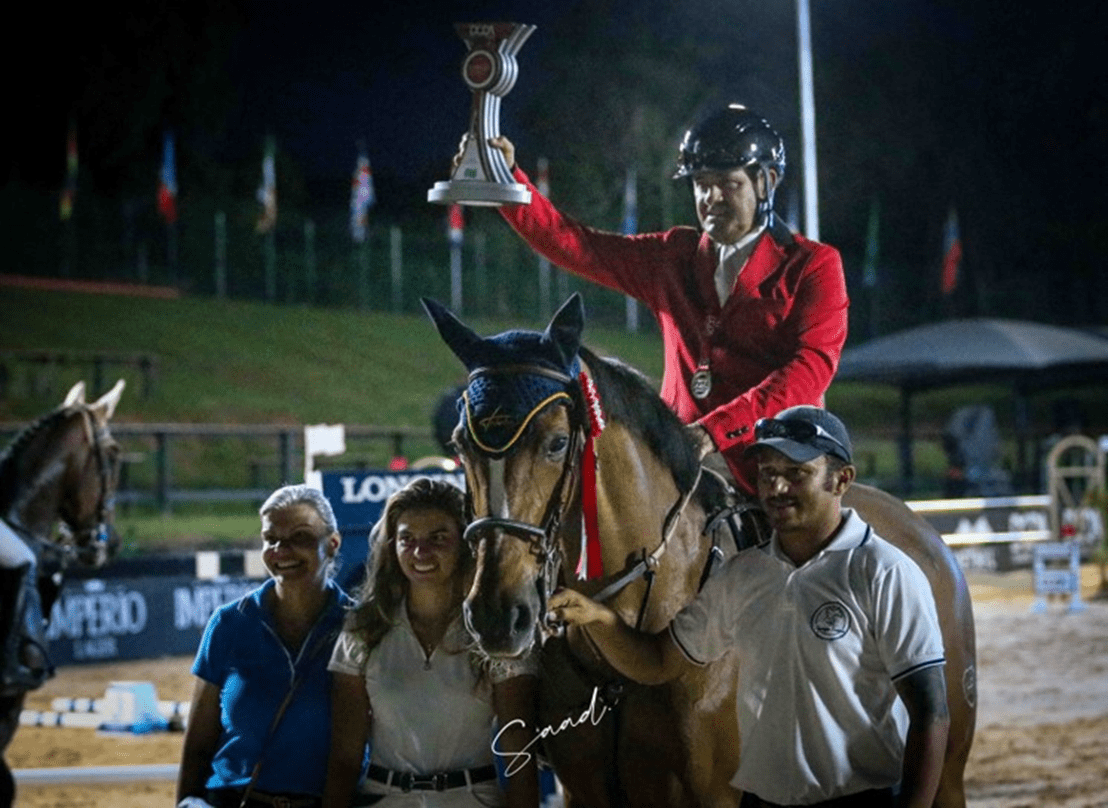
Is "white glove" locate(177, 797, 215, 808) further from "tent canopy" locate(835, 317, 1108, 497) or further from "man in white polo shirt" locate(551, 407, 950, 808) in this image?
"tent canopy" locate(835, 317, 1108, 497)

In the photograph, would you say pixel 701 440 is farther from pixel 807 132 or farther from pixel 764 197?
pixel 807 132

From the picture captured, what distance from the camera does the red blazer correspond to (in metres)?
4.25

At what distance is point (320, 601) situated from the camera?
407 centimetres

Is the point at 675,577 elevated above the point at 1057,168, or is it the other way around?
the point at 1057,168

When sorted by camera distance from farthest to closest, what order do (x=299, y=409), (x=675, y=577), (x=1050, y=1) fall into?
(x=1050, y=1) < (x=299, y=409) < (x=675, y=577)

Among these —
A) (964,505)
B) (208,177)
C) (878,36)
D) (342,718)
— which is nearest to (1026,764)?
(342,718)

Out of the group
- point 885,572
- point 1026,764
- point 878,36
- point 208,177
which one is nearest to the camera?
point 885,572

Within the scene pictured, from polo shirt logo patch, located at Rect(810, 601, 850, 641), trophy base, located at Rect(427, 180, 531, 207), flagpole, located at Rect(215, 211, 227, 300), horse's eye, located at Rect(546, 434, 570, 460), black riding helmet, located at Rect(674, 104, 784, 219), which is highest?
flagpole, located at Rect(215, 211, 227, 300)

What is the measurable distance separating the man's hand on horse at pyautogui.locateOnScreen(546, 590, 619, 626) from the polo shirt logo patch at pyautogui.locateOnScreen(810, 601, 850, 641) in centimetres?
55

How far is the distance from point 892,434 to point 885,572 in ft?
106

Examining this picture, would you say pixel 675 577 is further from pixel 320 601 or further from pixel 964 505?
pixel 964 505

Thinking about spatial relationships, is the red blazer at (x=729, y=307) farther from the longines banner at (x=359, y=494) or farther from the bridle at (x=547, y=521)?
the longines banner at (x=359, y=494)

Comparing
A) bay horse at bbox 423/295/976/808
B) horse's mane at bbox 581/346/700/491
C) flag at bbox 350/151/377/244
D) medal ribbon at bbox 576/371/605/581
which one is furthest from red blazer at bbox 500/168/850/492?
flag at bbox 350/151/377/244

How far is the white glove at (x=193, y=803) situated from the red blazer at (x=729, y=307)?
5.12 ft
